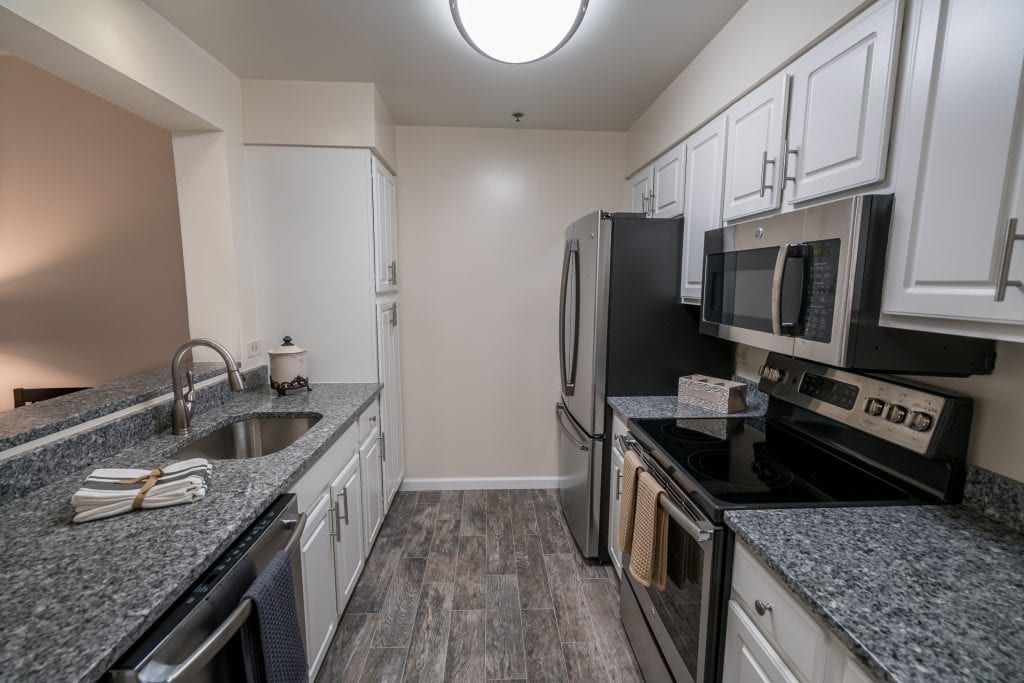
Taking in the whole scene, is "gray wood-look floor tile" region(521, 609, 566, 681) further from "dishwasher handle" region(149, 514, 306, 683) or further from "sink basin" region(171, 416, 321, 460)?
"sink basin" region(171, 416, 321, 460)

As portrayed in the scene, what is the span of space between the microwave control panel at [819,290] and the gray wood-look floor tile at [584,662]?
1.47 m

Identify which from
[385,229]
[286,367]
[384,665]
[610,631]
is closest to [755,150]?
[385,229]

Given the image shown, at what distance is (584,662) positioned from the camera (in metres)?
1.70

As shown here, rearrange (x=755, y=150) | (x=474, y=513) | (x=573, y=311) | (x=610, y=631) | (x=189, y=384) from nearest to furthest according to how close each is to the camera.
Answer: (x=755, y=150)
(x=189, y=384)
(x=610, y=631)
(x=573, y=311)
(x=474, y=513)

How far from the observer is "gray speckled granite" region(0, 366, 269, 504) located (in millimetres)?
1128

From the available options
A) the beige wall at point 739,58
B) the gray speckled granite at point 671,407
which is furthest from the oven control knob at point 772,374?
the beige wall at point 739,58

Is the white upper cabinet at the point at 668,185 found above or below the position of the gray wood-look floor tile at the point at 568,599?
above

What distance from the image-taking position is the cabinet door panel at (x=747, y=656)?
0.91 metres

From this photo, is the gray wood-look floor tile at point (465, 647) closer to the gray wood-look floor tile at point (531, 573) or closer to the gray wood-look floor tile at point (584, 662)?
the gray wood-look floor tile at point (531, 573)

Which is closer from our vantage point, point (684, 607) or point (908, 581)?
point (908, 581)

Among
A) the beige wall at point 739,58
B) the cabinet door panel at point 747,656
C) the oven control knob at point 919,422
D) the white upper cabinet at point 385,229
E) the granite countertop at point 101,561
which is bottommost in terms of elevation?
the cabinet door panel at point 747,656

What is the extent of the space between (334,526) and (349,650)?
526 millimetres

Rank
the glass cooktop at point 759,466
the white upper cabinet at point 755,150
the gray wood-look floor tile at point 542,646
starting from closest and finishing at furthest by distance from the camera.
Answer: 1. the glass cooktop at point 759,466
2. the white upper cabinet at point 755,150
3. the gray wood-look floor tile at point 542,646

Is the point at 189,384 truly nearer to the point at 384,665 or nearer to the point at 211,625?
the point at 211,625
